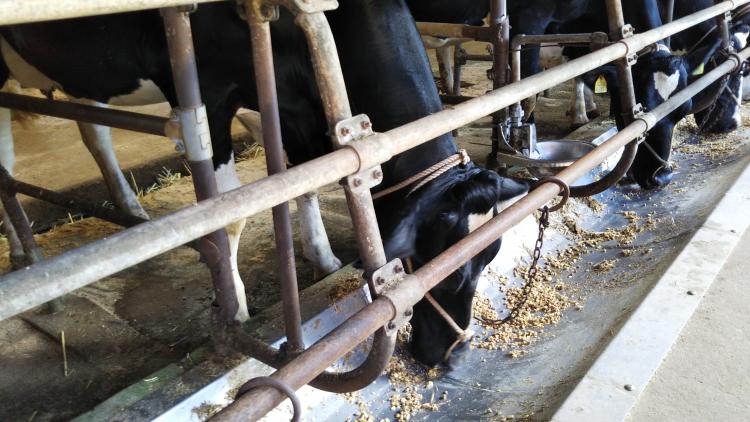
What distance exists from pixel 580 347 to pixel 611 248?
1.11 metres

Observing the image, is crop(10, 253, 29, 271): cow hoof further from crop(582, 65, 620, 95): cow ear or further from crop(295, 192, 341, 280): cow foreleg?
crop(582, 65, 620, 95): cow ear

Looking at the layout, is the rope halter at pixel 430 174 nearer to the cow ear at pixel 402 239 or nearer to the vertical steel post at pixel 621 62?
the cow ear at pixel 402 239

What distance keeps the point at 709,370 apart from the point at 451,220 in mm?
1191

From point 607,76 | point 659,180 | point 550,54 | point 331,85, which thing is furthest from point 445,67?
point 331,85

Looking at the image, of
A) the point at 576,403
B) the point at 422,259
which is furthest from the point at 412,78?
the point at 576,403

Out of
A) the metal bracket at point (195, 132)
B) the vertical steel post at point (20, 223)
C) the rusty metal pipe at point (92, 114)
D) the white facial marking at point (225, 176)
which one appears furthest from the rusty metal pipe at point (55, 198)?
the metal bracket at point (195, 132)

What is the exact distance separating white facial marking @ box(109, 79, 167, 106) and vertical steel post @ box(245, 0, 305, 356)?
4.85ft

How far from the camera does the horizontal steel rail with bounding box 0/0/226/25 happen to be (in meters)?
0.82

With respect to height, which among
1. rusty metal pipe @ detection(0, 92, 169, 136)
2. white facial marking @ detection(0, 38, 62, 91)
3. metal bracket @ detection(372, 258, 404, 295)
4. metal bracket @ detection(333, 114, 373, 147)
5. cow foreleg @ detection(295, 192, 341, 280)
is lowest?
cow foreleg @ detection(295, 192, 341, 280)

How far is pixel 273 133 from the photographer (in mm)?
1591

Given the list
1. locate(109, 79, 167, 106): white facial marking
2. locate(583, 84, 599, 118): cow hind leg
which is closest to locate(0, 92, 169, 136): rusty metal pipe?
locate(109, 79, 167, 106): white facial marking

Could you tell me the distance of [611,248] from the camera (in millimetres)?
3498

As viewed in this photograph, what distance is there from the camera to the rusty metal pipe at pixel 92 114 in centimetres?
195

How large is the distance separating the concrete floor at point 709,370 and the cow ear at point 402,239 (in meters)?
0.95
